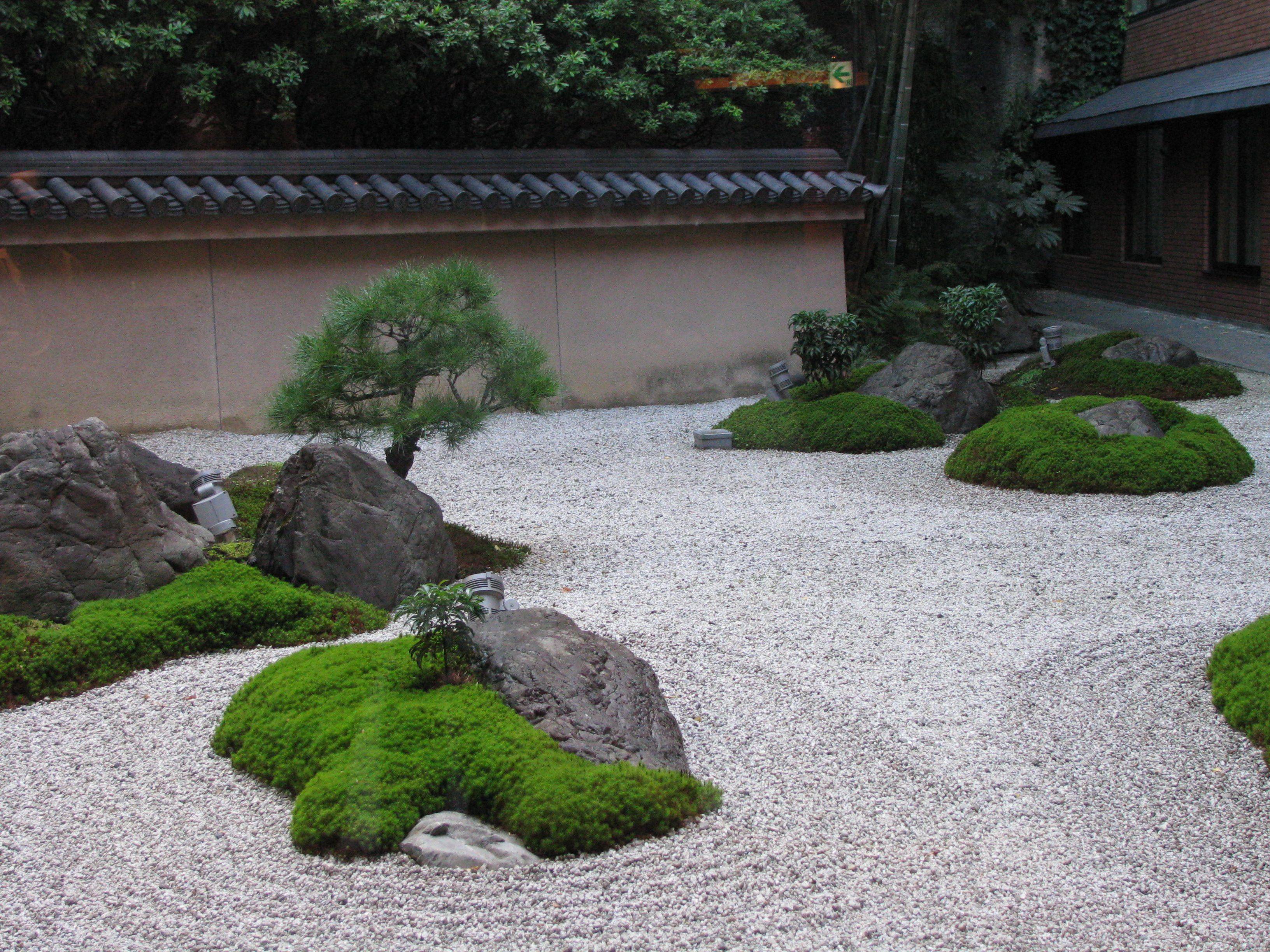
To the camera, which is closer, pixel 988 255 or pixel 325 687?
pixel 325 687

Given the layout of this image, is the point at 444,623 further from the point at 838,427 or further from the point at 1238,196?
the point at 1238,196

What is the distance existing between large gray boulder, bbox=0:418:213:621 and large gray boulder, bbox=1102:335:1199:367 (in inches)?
329

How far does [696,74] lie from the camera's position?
11.5 metres

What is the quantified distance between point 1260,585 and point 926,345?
15.0ft

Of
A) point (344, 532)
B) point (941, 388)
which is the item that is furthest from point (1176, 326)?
point (344, 532)

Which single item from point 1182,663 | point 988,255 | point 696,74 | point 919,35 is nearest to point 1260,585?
point 1182,663

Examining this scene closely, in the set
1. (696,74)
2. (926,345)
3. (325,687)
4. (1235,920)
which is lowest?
(1235,920)

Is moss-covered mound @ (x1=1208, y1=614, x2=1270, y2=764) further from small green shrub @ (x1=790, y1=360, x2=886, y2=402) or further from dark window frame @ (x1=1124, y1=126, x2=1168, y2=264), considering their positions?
dark window frame @ (x1=1124, y1=126, x2=1168, y2=264)

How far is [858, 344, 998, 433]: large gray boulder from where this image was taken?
886 centimetres

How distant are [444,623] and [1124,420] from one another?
5416 millimetres

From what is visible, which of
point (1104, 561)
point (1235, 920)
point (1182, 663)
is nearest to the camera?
point (1235, 920)

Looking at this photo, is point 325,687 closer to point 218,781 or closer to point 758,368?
point 218,781

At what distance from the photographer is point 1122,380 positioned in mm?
9766

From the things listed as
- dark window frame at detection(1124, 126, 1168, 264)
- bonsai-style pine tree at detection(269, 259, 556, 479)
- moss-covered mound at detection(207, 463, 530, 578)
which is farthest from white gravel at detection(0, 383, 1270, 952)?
dark window frame at detection(1124, 126, 1168, 264)
